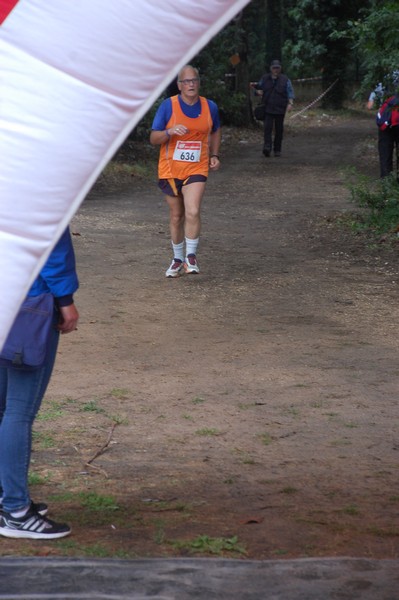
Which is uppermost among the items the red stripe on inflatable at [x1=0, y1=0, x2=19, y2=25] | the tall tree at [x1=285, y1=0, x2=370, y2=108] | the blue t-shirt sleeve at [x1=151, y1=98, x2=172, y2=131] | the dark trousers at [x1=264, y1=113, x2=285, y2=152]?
the tall tree at [x1=285, y1=0, x2=370, y2=108]

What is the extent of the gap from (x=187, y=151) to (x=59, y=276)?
5978 millimetres

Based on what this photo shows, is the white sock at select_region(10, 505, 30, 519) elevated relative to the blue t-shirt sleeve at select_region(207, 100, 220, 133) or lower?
lower

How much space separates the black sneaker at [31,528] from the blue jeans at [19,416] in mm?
103

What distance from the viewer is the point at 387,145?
15766mm

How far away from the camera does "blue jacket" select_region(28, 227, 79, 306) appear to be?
13.6 feet

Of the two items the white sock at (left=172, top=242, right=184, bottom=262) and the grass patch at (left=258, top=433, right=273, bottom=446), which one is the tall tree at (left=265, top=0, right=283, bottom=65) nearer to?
the white sock at (left=172, top=242, right=184, bottom=262)

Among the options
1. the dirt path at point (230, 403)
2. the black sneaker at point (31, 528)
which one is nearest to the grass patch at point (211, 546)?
the dirt path at point (230, 403)

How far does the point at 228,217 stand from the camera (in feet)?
49.6

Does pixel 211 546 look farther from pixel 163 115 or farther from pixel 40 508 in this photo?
pixel 163 115

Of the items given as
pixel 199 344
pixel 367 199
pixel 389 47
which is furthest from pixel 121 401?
pixel 367 199

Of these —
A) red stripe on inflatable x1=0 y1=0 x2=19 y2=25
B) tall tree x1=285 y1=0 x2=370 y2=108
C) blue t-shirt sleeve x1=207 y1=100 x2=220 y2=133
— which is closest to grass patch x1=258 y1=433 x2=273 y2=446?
red stripe on inflatable x1=0 y1=0 x2=19 y2=25

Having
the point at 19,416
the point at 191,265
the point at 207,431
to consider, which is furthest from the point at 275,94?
the point at 19,416

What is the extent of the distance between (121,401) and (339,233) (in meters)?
7.56

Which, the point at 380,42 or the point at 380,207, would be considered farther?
the point at 380,207
